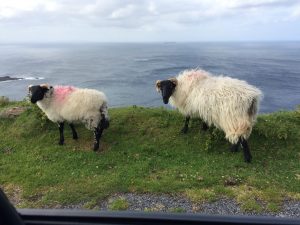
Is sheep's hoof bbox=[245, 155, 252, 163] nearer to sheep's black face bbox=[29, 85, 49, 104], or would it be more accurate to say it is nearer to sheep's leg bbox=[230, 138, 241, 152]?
sheep's leg bbox=[230, 138, 241, 152]

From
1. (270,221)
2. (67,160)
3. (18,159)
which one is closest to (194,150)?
(67,160)

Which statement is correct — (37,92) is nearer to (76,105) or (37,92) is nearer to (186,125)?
(76,105)

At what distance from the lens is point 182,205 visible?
788 cm

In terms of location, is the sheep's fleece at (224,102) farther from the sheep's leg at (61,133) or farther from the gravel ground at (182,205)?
the sheep's leg at (61,133)

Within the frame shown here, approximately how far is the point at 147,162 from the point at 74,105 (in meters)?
2.69

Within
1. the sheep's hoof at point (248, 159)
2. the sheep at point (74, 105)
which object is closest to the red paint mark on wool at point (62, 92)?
the sheep at point (74, 105)

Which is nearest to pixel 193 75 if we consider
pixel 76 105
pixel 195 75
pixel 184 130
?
pixel 195 75

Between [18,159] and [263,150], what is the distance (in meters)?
6.91

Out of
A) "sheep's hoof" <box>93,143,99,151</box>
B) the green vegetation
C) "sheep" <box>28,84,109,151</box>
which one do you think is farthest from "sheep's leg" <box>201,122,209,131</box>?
the green vegetation

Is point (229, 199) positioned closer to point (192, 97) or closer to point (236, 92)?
point (236, 92)

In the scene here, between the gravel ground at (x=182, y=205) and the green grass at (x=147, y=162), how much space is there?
0.62ft

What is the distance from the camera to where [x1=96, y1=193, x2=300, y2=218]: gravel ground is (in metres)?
7.53

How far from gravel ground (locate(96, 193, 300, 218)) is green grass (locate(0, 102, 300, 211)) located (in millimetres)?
190

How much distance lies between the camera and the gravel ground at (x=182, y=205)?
7532 mm
